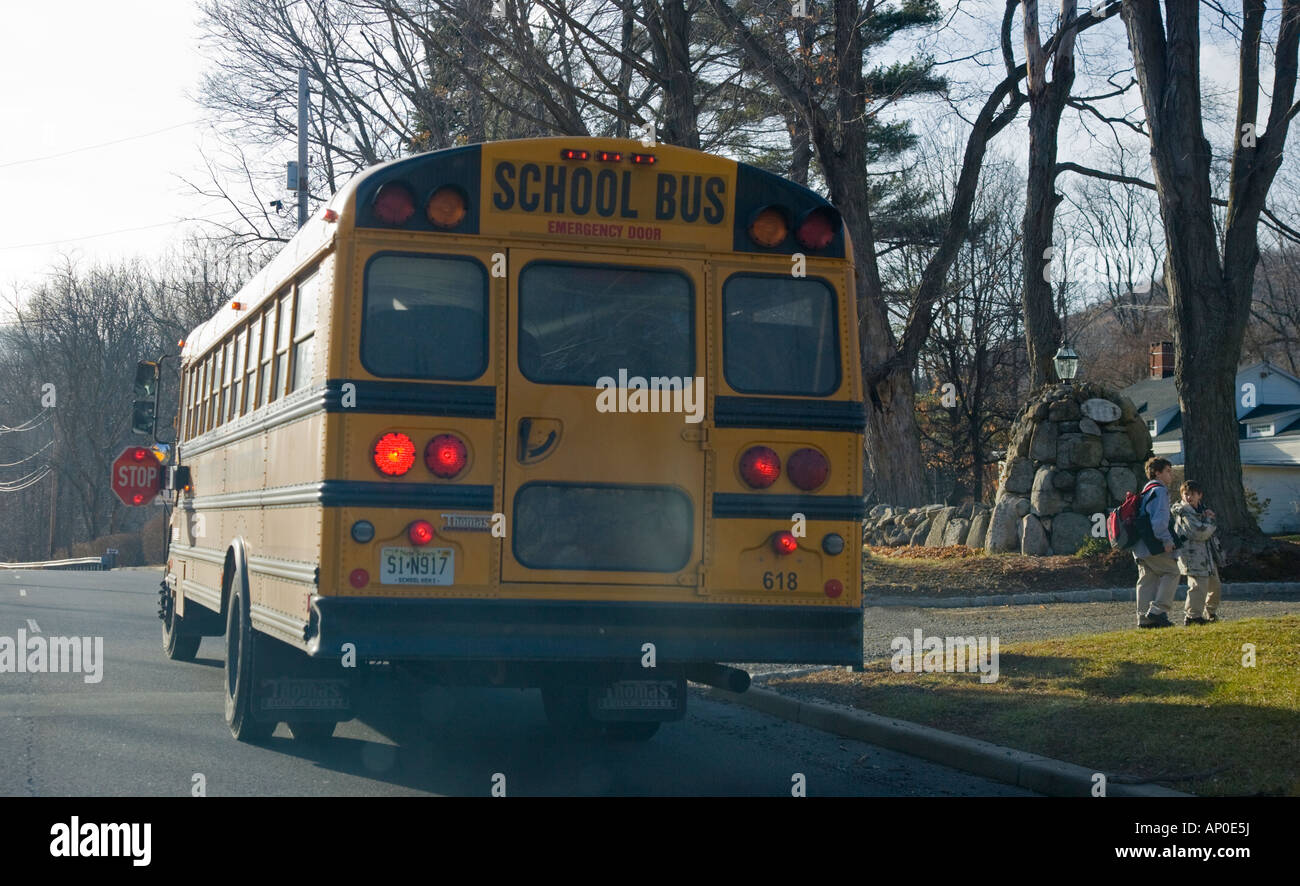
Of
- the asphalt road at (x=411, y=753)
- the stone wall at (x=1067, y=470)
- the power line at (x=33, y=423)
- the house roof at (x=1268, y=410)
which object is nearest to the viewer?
the asphalt road at (x=411, y=753)

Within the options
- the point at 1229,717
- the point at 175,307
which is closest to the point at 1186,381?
the point at 1229,717

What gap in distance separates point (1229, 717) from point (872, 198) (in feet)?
96.9

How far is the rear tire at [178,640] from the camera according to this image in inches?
467

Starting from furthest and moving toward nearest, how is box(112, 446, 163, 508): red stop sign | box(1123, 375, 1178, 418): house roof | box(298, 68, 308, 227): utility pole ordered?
1. box(1123, 375, 1178, 418): house roof
2. box(298, 68, 308, 227): utility pole
3. box(112, 446, 163, 508): red stop sign

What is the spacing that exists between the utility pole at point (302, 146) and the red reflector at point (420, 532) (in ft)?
69.7

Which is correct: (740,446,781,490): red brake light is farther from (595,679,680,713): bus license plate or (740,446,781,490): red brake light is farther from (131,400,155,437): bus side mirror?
(131,400,155,437): bus side mirror

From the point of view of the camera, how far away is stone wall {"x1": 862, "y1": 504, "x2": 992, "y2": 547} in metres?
20.5

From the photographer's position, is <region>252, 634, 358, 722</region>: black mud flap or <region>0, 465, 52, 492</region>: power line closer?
<region>252, 634, 358, 722</region>: black mud flap

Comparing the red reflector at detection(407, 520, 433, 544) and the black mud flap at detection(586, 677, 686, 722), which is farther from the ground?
the red reflector at detection(407, 520, 433, 544)

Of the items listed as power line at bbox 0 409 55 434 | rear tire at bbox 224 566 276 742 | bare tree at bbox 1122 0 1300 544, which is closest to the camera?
rear tire at bbox 224 566 276 742

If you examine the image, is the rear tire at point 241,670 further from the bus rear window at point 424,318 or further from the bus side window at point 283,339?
the bus rear window at point 424,318

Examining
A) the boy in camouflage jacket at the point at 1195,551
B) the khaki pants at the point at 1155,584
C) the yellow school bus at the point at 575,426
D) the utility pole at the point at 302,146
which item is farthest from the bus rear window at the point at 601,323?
the utility pole at the point at 302,146

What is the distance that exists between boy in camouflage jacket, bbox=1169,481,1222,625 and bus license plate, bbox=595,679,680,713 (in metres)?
7.12

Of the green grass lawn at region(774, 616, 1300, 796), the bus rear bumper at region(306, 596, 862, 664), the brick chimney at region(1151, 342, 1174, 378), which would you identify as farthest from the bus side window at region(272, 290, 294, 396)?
the brick chimney at region(1151, 342, 1174, 378)
